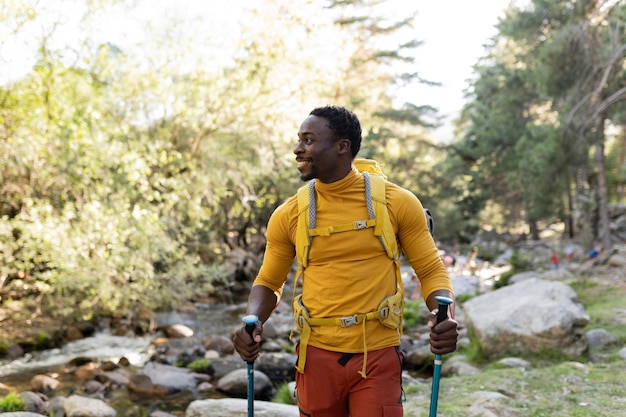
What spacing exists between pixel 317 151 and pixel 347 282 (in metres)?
0.64

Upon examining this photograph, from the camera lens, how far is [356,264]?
2.54 metres

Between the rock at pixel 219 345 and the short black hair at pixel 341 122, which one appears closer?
the short black hair at pixel 341 122

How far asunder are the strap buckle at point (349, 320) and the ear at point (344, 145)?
795mm

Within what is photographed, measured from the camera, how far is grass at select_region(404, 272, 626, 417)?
4766 mm

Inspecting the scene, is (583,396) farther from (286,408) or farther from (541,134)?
(541,134)

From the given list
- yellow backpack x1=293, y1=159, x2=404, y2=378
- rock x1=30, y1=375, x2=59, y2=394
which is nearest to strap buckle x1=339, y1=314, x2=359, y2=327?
yellow backpack x1=293, y1=159, x2=404, y2=378

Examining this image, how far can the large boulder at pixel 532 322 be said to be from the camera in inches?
286

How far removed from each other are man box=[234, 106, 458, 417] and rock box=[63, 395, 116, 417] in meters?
5.38

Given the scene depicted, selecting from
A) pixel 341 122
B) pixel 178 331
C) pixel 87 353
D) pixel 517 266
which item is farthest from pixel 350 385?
pixel 517 266

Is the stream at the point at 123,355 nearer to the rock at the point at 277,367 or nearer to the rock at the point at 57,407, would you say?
the rock at the point at 57,407

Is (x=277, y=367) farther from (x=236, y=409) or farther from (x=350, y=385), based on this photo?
(x=350, y=385)

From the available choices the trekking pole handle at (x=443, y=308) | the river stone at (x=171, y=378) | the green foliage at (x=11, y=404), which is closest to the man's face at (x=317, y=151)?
the trekking pole handle at (x=443, y=308)

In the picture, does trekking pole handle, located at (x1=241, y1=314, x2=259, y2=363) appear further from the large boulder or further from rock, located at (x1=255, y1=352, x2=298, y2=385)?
rock, located at (x1=255, y1=352, x2=298, y2=385)

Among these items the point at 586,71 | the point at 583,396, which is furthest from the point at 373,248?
the point at 586,71
